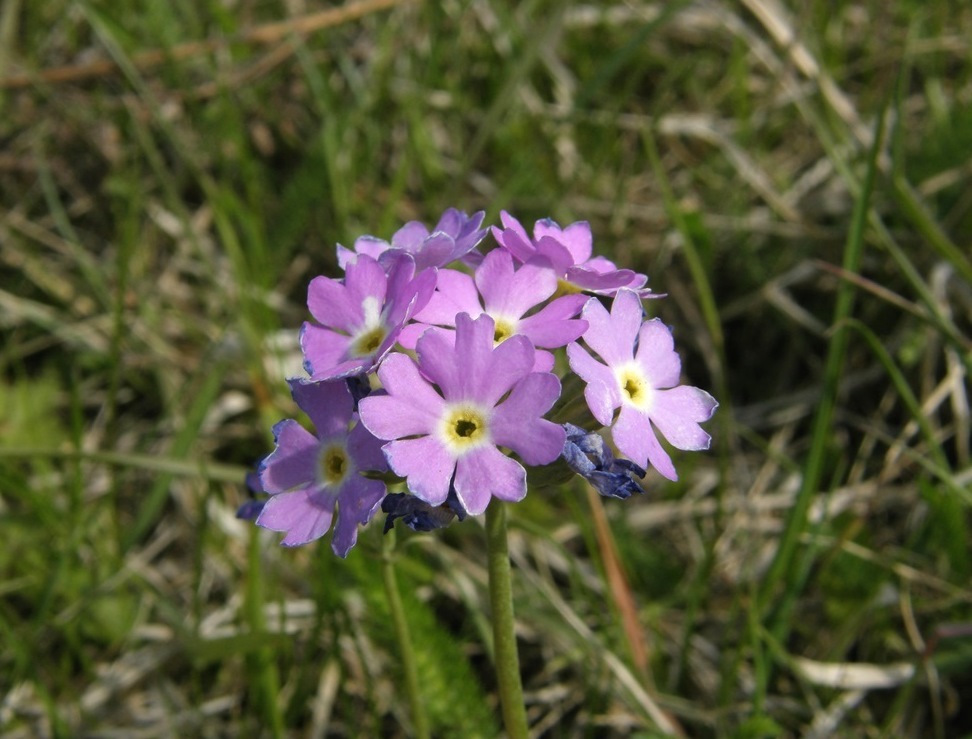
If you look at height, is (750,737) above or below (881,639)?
below

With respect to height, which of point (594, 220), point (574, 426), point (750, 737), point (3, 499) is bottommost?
point (750, 737)

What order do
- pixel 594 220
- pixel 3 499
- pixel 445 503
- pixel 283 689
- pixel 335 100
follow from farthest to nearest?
pixel 335 100, pixel 594 220, pixel 3 499, pixel 283 689, pixel 445 503

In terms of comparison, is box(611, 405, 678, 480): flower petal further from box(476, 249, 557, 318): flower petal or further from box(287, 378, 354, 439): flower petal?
box(287, 378, 354, 439): flower petal

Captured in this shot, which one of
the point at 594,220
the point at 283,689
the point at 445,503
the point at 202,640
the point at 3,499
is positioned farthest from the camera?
the point at 594,220

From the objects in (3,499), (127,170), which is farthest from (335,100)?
(3,499)

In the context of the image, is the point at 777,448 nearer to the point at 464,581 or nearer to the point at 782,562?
the point at 782,562

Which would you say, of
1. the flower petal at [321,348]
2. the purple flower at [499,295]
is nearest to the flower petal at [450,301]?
the purple flower at [499,295]

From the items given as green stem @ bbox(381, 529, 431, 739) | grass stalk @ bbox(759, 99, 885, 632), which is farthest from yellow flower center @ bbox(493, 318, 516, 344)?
grass stalk @ bbox(759, 99, 885, 632)
